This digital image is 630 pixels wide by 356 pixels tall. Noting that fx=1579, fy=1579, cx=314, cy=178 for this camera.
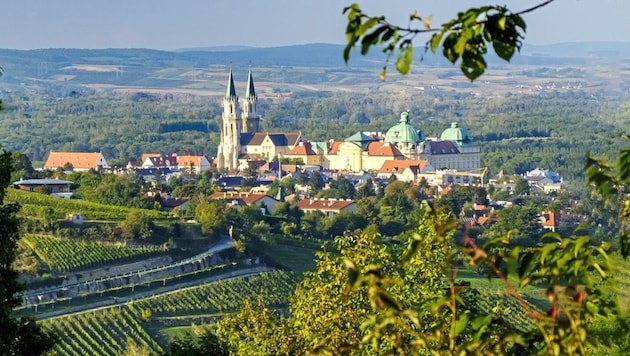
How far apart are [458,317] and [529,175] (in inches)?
3515

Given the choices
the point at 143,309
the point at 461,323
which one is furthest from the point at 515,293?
the point at 143,309

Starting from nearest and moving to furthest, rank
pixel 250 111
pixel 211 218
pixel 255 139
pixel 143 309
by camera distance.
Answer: pixel 143 309, pixel 211 218, pixel 255 139, pixel 250 111

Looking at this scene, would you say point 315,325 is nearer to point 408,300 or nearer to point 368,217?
point 408,300

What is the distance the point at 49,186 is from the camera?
50344 millimetres

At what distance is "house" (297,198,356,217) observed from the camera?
6035cm

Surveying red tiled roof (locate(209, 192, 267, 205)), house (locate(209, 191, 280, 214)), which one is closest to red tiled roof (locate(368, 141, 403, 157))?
red tiled roof (locate(209, 192, 267, 205))

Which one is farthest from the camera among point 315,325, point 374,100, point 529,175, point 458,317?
point 374,100

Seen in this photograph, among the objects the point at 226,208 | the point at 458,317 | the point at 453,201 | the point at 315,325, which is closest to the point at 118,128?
the point at 453,201

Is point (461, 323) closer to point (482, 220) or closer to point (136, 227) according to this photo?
point (136, 227)

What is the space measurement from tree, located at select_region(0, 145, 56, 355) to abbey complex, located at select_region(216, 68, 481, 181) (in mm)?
82369

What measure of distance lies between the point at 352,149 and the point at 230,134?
9099 millimetres

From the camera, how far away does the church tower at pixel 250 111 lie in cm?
10588

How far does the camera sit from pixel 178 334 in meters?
30.5

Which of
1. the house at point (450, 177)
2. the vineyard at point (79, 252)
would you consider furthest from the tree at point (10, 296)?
the house at point (450, 177)
